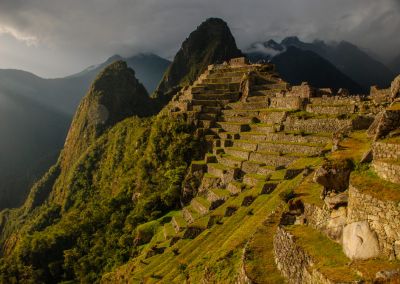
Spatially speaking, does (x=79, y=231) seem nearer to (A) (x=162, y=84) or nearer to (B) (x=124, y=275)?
(B) (x=124, y=275)

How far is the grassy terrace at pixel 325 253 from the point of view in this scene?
9.91m

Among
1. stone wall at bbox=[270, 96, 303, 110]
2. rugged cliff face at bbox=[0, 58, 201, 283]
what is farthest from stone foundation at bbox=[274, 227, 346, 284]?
rugged cliff face at bbox=[0, 58, 201, 283]

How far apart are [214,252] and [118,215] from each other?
111 ft

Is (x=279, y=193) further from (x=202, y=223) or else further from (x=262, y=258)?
(x=202, y=223)

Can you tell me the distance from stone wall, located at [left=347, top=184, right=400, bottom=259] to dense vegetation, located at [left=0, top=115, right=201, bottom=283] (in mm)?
30695

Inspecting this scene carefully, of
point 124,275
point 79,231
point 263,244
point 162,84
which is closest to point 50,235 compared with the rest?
point 79,231

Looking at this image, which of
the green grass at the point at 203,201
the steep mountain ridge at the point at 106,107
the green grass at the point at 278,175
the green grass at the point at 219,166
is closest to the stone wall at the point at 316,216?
the green grass at the point at 278,175

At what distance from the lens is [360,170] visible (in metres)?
12.6

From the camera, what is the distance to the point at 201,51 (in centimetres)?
16975

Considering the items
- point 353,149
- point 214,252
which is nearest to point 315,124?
point 214,252

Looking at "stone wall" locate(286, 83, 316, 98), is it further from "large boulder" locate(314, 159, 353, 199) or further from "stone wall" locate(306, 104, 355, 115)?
"large boulder" locate(314, 159, 353, 199)

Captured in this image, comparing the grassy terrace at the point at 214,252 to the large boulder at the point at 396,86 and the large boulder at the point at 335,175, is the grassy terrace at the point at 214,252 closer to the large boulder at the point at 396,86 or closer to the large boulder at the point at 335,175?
the large boulder at the point at 335,175

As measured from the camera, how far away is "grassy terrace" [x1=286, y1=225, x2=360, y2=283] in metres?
9.91

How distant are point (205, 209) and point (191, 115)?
2008 centimetres
